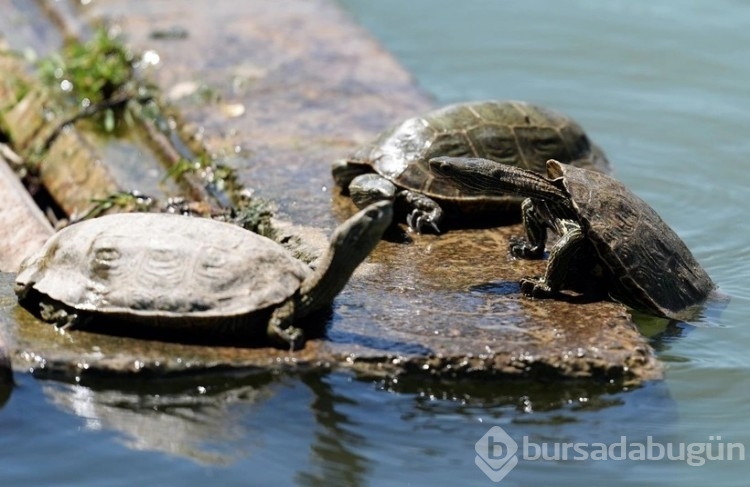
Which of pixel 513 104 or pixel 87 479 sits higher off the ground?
pixel 513 104

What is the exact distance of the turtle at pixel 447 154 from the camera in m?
6.66

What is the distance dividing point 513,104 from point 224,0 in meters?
4.58

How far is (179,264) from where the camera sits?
504cm

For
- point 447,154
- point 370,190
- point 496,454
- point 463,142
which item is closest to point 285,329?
point 496,454

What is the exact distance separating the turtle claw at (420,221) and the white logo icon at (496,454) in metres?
1.77

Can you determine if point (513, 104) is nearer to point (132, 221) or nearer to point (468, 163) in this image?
point (468, 163)

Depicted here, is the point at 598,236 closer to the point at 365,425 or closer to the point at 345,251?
the point at 345,251

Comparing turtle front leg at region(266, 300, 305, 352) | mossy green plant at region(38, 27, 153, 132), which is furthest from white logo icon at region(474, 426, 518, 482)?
mossy green plant at region(38, 27, 153, 132)

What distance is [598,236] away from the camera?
223 inches

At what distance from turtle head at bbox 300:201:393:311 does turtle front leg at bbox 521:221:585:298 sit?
1.01 m

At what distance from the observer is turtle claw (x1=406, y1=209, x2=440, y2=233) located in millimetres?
6586

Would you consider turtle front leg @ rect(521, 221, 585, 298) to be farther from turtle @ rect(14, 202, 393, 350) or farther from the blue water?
turtle @ rect(14, 202, 393, 350)

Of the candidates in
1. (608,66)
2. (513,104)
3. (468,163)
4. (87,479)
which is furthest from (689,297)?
(608,66)

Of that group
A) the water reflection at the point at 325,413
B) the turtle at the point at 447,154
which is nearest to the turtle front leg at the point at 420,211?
the turtle at the point at 447,154
